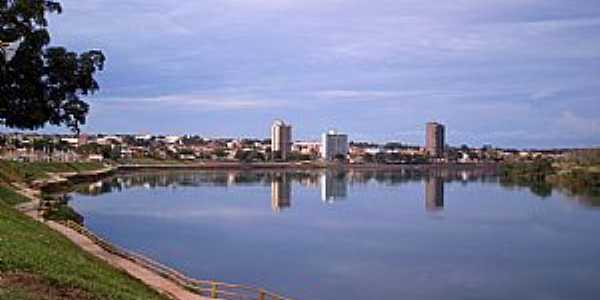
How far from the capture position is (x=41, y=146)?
136m

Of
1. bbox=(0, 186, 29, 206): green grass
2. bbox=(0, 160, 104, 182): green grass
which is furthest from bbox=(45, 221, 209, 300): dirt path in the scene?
bbox=(0, 160, 104, 182): green grass

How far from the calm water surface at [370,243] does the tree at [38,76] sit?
816 cm

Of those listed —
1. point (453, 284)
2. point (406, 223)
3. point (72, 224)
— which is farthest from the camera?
point (406, 223)

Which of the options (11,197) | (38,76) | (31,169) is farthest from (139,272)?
(31,169)

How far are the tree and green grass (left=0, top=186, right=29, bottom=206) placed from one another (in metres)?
13.4

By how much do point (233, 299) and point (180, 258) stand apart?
12.5 meters

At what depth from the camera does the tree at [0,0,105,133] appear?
A: 24828 mm

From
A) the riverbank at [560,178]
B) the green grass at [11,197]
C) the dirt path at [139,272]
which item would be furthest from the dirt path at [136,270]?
the riverbank at [560,178]

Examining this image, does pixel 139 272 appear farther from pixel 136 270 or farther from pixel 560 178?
pixel 560 178

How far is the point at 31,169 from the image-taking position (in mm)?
78688

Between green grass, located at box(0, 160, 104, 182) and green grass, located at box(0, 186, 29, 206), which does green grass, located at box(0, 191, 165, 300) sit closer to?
green grass, located at box(0, 186, 29, 206)

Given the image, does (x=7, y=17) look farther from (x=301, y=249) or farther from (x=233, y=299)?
(x=301, y=249)

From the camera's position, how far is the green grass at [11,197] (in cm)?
4097

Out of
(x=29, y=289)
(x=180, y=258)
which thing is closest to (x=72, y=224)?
(x=180, y=258)
